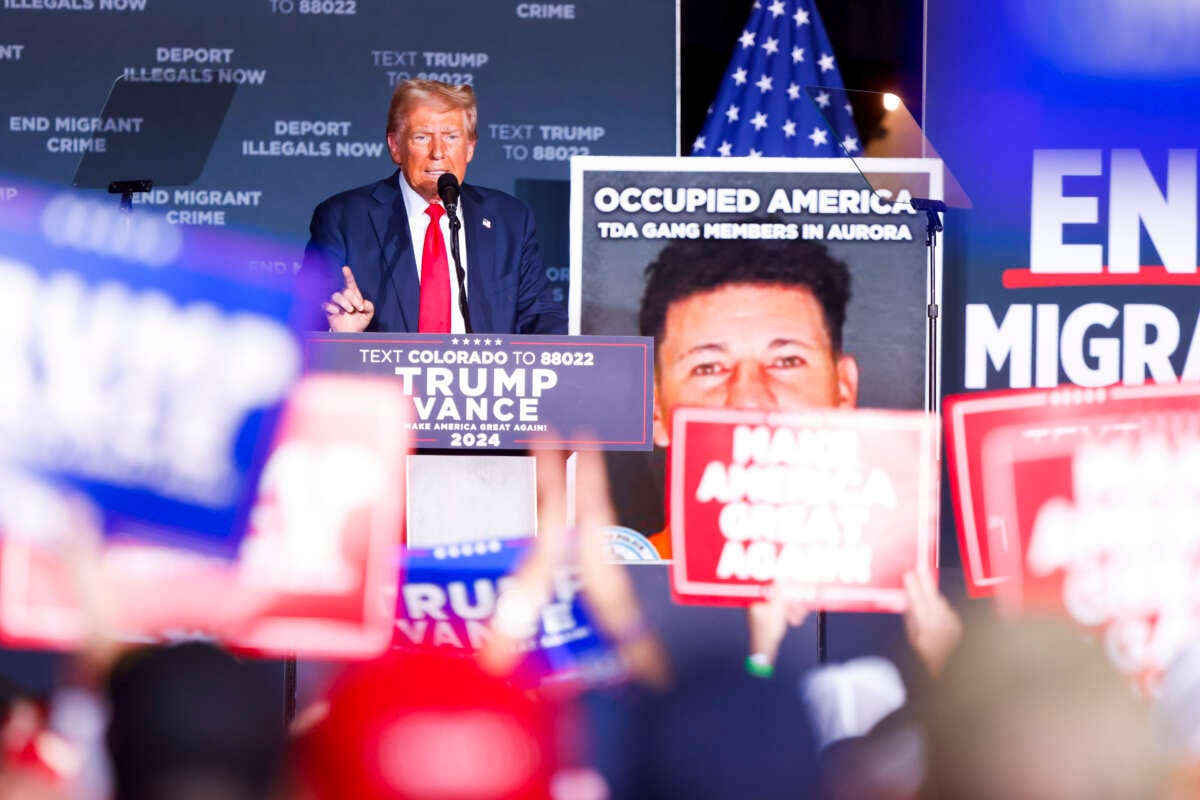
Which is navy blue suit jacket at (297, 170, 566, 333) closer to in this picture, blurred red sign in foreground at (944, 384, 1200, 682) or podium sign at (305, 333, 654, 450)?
podium sign at (305, 333, 654, 450)

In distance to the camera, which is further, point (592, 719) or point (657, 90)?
point (657, 90)

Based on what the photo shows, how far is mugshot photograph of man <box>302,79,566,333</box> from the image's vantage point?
416cm

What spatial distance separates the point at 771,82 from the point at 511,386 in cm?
260

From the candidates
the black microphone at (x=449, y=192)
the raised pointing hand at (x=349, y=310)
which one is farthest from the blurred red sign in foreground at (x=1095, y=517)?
the raised pointing hand at (x=349, y=310)

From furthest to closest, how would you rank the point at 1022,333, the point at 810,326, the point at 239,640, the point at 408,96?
the point at 1022,333
the point at 810,326
the point at 408,96
the point at 239,640

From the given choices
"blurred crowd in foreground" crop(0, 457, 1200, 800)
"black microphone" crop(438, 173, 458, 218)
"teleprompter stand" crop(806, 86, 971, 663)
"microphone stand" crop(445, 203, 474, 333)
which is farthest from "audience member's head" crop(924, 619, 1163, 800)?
"teleprompter stand" crop(806, 86, 971, 663)

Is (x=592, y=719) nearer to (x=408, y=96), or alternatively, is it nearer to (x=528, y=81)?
(x=408, y=96)

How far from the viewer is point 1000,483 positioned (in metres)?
2.64

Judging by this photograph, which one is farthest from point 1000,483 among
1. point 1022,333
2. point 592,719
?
point 1022,333

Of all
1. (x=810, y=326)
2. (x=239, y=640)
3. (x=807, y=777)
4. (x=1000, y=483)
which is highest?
(x=810, y=326)

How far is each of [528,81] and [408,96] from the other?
2.52ft

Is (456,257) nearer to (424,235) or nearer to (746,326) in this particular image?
(424,235)

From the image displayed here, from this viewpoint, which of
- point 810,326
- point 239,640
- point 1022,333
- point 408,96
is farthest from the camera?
point 1022,333

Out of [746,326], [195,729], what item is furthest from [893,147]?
[195,729]
